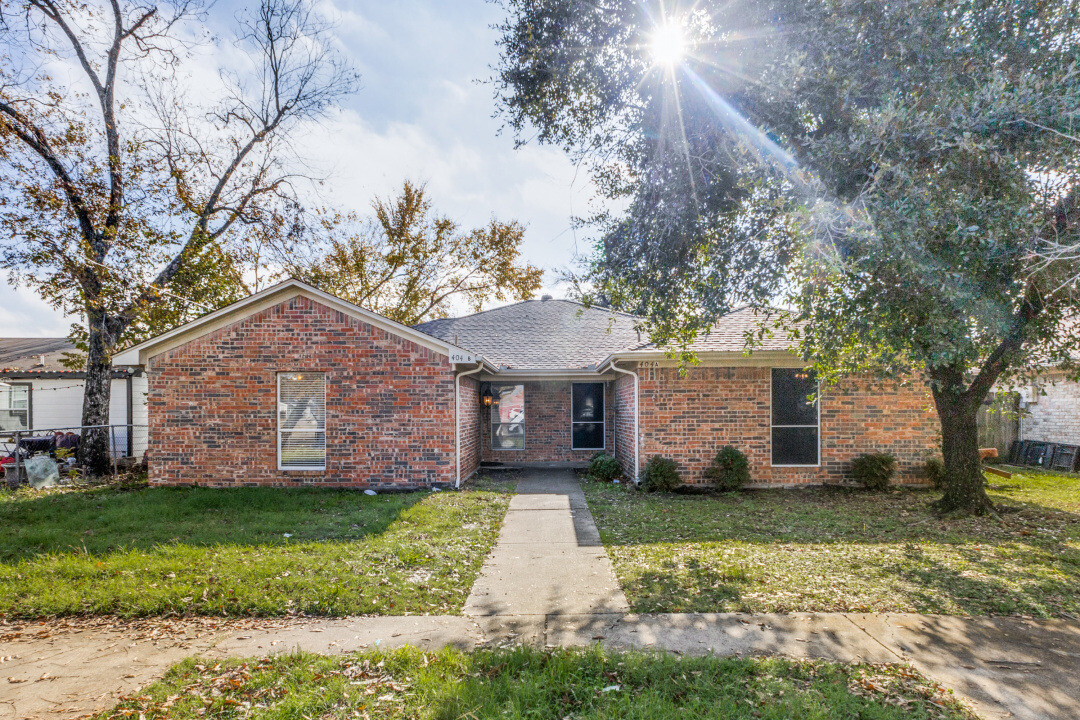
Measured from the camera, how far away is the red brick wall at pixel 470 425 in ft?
37.7

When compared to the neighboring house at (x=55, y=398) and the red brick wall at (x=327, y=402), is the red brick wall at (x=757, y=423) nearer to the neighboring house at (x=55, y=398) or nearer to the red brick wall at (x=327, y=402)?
the red brick wall at (x=327, y=402)

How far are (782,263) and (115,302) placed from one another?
15590mm

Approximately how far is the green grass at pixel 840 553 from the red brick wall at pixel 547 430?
4408 millimetres

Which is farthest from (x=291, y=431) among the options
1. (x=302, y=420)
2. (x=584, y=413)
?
(x=584, y=413)

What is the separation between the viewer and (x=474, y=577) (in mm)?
5562

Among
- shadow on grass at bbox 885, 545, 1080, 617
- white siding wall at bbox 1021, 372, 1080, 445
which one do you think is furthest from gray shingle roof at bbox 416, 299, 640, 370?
white siding wall at bbox 1021, 372, 1080, 445

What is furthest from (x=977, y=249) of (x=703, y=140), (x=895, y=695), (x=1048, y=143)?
(x=895, y=695)

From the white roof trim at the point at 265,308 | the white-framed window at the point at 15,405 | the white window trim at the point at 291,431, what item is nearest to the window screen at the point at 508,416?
the white roof trim at the point at 265,308

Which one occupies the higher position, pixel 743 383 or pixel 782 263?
pixel 782 263

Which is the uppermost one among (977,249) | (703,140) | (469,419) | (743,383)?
(703,140)

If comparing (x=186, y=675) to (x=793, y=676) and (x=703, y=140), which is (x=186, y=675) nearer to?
(x=793, y=676)

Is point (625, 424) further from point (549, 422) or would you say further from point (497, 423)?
point (497, 423)

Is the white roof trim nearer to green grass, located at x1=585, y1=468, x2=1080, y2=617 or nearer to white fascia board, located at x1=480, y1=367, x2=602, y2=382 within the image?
white fascia board, located at x1=480, y1=367, x2=602, y2=382

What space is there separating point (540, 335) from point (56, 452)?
12.2m
